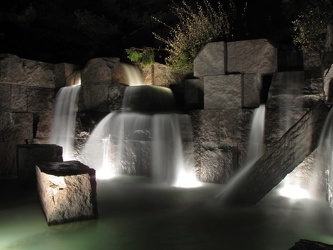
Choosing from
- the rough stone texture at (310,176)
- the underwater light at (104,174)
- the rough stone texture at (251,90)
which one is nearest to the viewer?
the rough stone texture at (310,176)

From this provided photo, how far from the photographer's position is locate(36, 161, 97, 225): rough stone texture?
3885 mm

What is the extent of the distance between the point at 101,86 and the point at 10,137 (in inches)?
93.4

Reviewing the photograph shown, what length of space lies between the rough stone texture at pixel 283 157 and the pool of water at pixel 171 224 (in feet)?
0.78

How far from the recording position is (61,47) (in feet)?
38.2

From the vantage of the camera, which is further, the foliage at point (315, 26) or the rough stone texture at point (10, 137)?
the rough stone texture at point (10, 137)

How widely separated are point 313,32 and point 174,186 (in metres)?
3.64

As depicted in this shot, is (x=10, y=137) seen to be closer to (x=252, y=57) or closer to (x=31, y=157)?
(x=31, y=157)

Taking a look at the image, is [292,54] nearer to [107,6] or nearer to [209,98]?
[209,98]

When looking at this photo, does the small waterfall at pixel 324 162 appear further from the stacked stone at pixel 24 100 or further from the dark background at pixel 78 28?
the stacked stone at pixel 24 100

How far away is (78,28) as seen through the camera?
1173cm

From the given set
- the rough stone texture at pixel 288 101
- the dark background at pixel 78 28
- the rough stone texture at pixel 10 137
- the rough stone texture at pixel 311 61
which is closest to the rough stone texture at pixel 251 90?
the rough stone texture at pixel 288 101

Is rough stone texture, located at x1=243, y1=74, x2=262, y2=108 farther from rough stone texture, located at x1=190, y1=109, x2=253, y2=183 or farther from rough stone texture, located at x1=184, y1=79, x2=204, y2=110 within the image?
rough stone texture, located at x1=184, y1=79, x2=204, y2=110

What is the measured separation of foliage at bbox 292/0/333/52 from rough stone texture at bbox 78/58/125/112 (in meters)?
4.01

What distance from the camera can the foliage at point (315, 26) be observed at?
5609 millimetres
